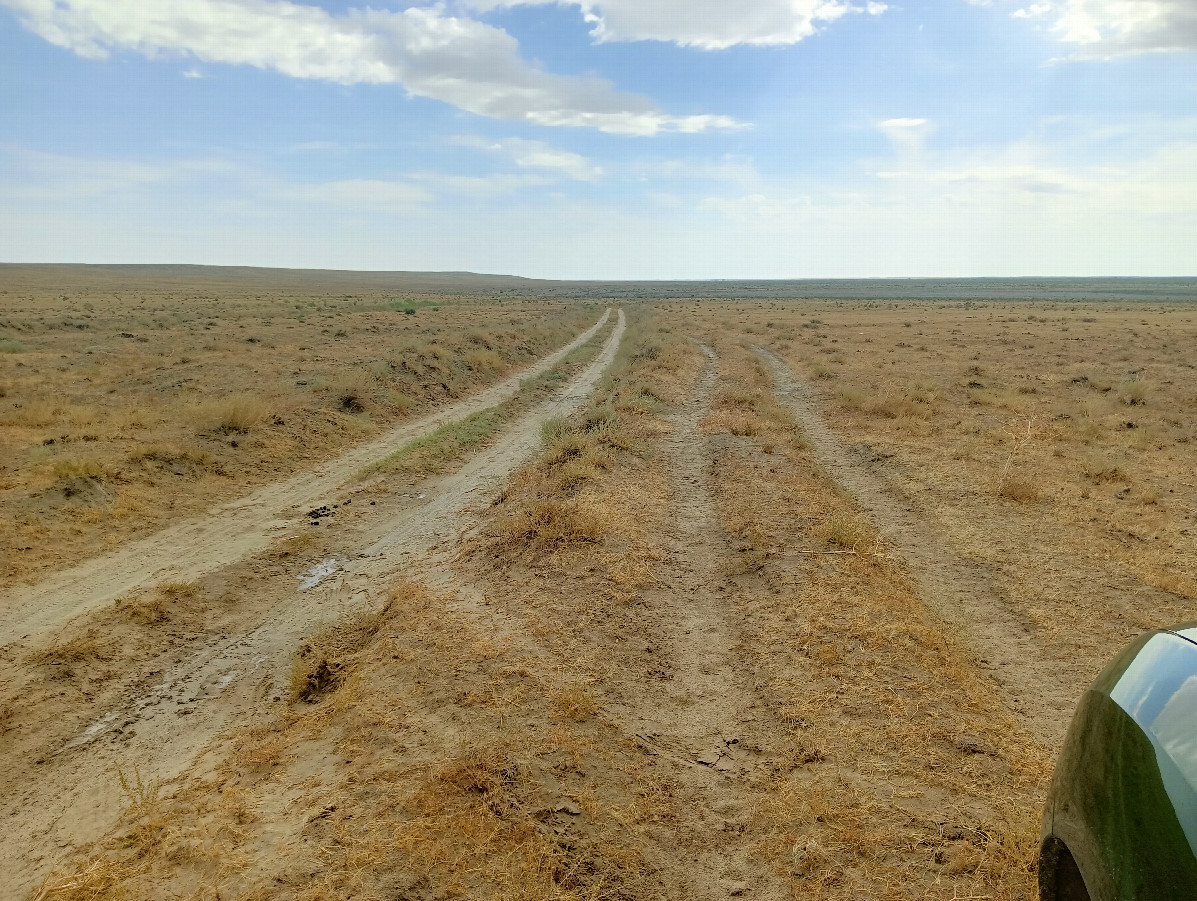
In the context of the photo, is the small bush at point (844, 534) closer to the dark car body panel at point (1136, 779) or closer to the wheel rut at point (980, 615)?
the wheel rut at point (980, 615)

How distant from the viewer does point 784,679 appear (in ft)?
21.6

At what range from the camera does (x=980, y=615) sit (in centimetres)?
829

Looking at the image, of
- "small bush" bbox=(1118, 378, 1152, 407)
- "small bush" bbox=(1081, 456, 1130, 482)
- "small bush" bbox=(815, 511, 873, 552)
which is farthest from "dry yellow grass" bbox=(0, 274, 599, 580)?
"small bush" bbox=(1118, 378, 1152, 407)

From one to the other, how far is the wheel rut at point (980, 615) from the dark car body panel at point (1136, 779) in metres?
3.74

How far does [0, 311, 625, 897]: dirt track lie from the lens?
559cm

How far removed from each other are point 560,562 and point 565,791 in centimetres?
425

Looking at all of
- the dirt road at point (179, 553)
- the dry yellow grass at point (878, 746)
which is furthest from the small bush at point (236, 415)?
the dry yellow grass at point (878, 746)

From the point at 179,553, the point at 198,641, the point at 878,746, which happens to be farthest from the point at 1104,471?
the point at 179,553

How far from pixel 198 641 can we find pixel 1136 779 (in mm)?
8851

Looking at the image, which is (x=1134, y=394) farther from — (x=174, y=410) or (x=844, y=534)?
(x=174, y=410)

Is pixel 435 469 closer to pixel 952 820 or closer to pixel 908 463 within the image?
pixel 908 463

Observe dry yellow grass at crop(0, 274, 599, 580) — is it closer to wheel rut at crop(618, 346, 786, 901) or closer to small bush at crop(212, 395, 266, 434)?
small bush at crop(212, 395, 266, 434)

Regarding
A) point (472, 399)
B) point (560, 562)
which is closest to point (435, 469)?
point (560, 562)

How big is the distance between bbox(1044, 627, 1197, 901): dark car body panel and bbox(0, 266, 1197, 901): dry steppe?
2055 millimetres
